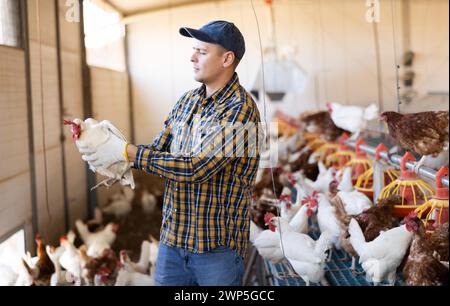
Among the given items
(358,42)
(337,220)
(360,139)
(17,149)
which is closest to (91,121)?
(17,149)

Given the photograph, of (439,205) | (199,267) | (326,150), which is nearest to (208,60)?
(199,267)

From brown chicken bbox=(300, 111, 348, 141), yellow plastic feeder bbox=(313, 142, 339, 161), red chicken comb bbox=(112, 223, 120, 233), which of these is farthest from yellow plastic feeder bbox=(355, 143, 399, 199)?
red chicken comb bbox=(112, 223, 120, 233)

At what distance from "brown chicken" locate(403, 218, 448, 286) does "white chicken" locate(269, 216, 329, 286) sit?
0.80 ft

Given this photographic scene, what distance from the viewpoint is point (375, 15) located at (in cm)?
142

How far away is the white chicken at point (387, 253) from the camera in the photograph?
1313 mm

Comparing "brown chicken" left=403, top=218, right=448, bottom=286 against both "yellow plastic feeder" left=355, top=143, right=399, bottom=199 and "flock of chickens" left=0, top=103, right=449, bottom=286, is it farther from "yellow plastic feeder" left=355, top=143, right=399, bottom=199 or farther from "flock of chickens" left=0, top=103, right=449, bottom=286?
"yellow plastic feeder" left=355, top=143, right=399, bottom=199

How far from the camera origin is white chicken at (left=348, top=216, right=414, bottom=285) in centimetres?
131

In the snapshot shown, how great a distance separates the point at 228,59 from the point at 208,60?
41 mm

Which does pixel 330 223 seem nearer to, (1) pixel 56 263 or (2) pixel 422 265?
(2) pixel 422 265

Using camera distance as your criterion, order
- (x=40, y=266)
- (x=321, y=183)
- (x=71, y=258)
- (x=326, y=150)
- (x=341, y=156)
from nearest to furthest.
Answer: (x=40, y=266), (x=71, y=258), (x=321, y=183), (x=341, y=156), (x=326, y=150)

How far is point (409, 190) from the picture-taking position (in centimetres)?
150

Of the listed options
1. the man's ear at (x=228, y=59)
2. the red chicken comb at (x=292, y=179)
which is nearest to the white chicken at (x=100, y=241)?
the red chicken comb at (x=292, y=179)

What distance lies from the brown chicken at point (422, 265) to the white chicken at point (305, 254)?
243 mm
